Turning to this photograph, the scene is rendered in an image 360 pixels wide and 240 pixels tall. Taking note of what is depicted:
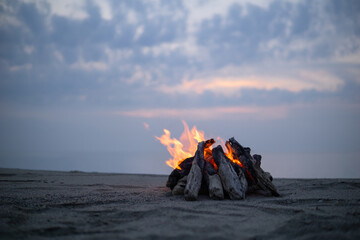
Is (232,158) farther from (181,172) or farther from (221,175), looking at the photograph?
(181,172)

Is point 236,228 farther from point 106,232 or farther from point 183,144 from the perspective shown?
point 183,144

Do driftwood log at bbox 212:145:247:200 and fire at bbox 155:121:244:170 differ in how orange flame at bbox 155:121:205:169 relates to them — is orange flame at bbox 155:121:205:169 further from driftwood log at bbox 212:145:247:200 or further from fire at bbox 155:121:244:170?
driftwood log at bbox 212:145:247:200

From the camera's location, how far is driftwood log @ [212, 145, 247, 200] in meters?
6.15

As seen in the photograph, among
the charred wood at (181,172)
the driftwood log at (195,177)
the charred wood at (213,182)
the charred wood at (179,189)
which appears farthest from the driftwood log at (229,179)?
the charred wood at (179,189)

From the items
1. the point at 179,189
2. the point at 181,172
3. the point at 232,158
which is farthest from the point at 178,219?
the point at 232,158

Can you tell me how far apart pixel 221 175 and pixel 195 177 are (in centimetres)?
61

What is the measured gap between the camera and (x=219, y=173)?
21.8 ft

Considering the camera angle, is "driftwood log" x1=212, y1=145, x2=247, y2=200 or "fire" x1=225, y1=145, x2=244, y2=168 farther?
"fire" x1=225, y1=145, x2=244, y2=168

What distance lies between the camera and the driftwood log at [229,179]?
6.15m

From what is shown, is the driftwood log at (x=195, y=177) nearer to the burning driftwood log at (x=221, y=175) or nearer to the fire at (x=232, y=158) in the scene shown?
the burning driftwood log at (x=221, y=175)

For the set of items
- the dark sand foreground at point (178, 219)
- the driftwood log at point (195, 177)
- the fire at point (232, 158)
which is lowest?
the dark sand foreground at point (178, 219)

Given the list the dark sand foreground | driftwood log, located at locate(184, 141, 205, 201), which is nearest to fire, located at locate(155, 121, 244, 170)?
driftwood log, located at locate(184, 141, 205, 201)

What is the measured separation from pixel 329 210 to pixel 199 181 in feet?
8.92

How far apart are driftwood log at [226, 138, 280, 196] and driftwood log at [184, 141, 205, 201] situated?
92cm
